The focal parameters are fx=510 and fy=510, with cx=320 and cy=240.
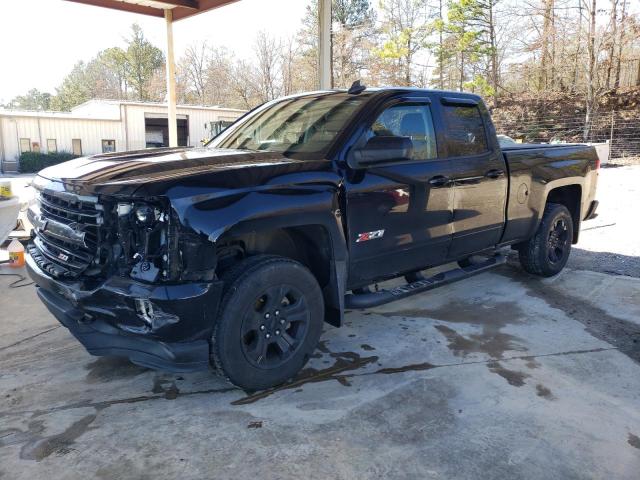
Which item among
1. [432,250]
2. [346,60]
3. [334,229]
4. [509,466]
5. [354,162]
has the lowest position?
[509,466]

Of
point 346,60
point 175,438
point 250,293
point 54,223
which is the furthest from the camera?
point 346,60

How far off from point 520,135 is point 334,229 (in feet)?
85.4

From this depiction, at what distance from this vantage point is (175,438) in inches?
105

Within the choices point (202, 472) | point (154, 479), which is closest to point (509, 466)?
point (202, 472)

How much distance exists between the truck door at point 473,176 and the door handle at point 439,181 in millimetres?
125

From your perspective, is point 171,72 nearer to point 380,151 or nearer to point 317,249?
point 380,151

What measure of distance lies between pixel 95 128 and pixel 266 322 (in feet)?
110

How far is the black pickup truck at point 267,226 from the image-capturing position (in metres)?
2.67

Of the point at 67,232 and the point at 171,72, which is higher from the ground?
the point at 171,72

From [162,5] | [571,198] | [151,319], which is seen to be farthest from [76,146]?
[151,319]

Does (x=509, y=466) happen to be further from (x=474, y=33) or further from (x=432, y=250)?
(x=474, y=33)

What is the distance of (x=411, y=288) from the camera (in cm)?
400

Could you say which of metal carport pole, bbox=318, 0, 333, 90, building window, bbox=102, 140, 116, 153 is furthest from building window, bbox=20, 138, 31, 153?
metal carport pole, bbox=318, 0, 333, 90

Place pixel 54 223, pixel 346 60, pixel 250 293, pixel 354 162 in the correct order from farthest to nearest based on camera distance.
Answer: pixel 346 60
pixel 354 162
pixel 54 223
pixel 250 293
